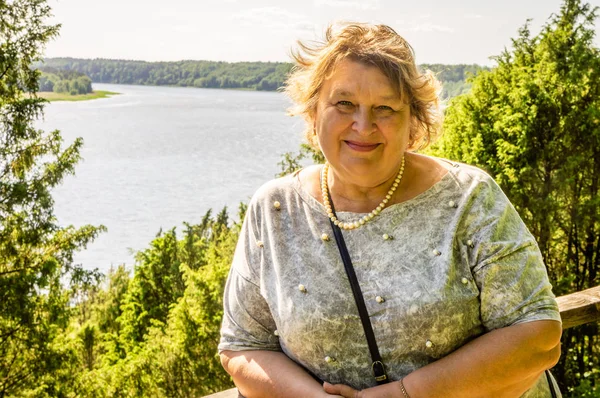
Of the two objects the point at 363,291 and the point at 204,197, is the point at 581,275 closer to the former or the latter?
the point at 363,291

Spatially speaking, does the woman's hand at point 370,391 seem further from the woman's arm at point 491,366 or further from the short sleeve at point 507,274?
the short sleeve at point 507,274

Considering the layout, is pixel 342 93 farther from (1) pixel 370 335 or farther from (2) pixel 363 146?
(1) pixel 370 335

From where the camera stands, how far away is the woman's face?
5.45 ft

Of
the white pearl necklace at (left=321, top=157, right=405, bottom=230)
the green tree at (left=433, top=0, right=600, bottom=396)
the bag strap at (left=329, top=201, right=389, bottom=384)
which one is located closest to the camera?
the bag strap at (left=329, top=201, right=389, bottom=384)

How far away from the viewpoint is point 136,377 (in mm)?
20406

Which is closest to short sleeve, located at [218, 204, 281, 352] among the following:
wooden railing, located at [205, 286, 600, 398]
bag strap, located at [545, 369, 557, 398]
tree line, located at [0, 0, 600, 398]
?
bag strap, located at [545, 369, 557, 398]

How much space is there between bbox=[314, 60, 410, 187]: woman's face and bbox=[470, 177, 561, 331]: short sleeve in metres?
0.32

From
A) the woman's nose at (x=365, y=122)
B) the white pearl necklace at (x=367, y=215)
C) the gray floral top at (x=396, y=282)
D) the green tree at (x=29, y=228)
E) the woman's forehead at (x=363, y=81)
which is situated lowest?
the green tree at (x=29, y=228)

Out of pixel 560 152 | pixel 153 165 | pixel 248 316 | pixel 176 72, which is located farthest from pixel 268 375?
pixel 176 72

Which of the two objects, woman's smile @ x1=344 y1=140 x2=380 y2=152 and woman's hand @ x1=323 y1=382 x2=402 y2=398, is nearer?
woman's hand @ x1=323 y1=382 x2=402 y2=398

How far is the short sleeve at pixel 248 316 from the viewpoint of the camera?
179 cm

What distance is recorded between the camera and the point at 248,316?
180 cm

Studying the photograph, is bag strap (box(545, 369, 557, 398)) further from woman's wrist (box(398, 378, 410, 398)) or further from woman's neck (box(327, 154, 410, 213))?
woman's neck (box(327, 154, 410, 213))

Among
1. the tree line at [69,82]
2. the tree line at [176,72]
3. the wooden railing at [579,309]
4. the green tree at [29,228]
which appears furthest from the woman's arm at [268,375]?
the tree line at [176,72]
